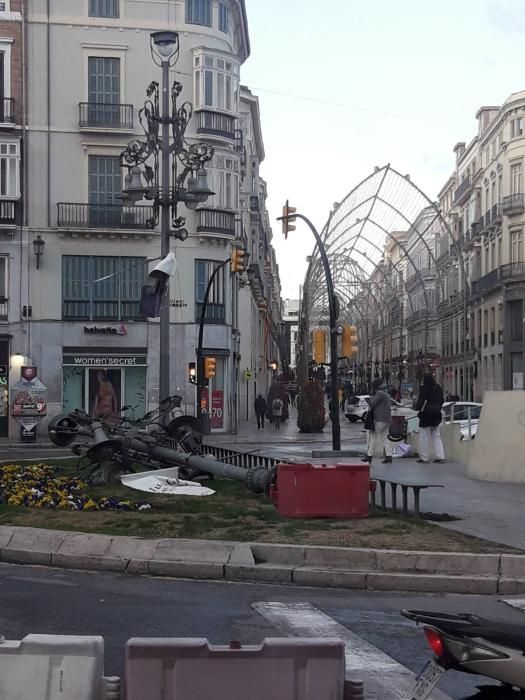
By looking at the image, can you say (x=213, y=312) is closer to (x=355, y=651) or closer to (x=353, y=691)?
(x=355, y=651)

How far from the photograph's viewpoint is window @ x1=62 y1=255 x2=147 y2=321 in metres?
37.5

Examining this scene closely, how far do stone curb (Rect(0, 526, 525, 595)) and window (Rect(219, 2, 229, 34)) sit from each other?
109ft

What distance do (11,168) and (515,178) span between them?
37.7 m

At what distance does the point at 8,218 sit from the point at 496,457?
24.6m

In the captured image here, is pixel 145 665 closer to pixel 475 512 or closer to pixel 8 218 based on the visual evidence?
pixel 475 512

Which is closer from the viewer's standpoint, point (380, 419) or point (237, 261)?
point (380, 419)

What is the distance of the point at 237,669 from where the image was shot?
15.2 feet

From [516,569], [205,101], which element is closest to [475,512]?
[516,569]

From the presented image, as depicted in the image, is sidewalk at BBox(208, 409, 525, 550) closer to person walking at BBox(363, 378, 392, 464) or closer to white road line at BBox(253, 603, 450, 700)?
person walking at BBox(363, 378, 392, 464)

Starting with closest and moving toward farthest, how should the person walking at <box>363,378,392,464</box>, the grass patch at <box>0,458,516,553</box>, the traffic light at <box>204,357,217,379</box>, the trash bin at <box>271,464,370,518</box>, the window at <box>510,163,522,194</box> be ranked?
the grass patch at <box>0,458,516,553</box> → the trash bin at <box>271,464,370,518</box> → the person walking at <box>363,378,392,464</box> → the traffic light at <box>204,357,217,379</box> → the window at <box>510,163,522,194</box>

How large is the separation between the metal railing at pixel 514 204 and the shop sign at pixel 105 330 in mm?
34624

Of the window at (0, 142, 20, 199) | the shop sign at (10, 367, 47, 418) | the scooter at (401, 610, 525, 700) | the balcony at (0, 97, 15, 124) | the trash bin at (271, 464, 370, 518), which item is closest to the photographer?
the scooter at (401, 610, 525, 700)

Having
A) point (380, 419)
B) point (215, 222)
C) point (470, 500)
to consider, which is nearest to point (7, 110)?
point (215, 222)

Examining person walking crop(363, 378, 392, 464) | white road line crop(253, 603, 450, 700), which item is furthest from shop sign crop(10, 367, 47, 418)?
white road line crop(253, 603, 450, 700)
